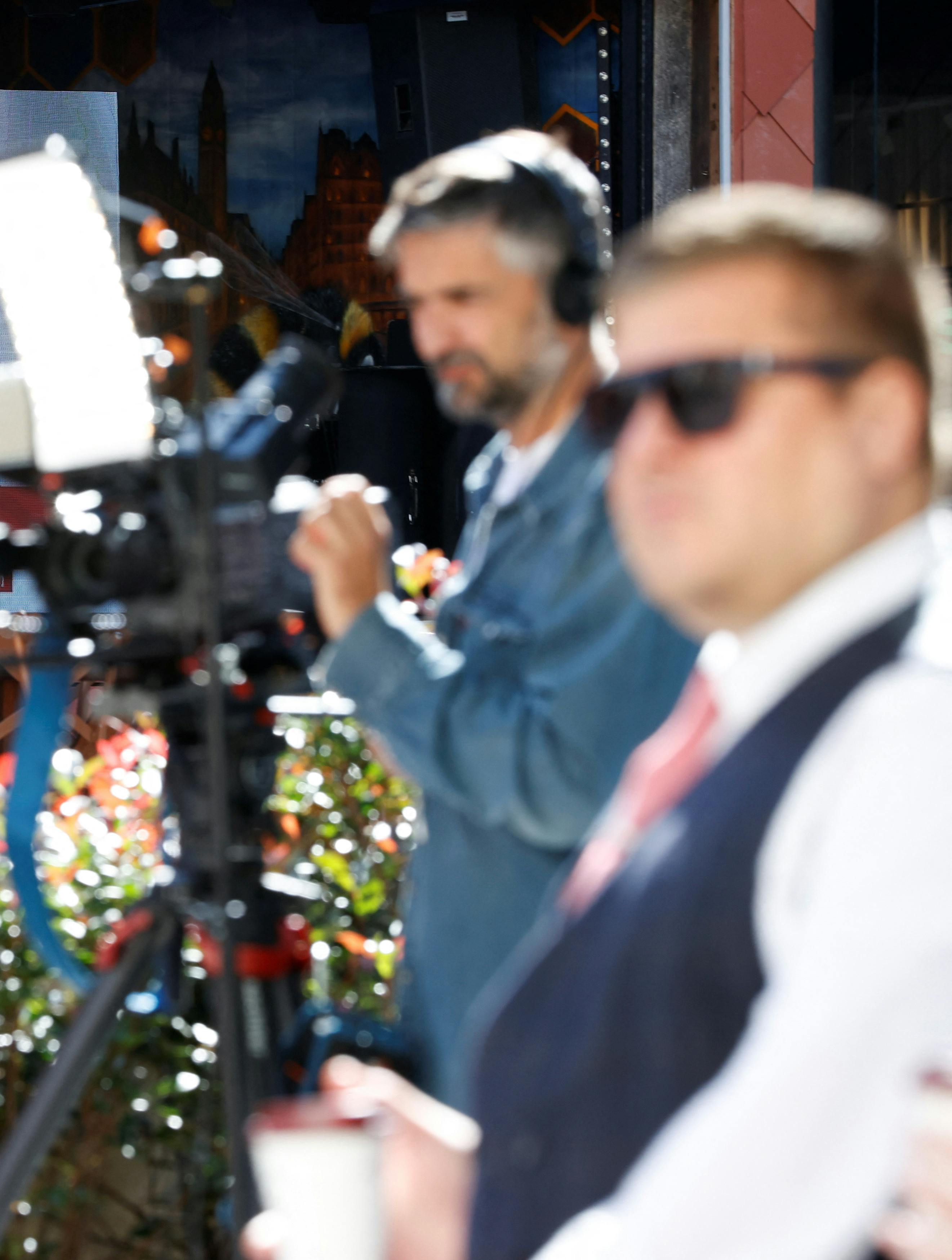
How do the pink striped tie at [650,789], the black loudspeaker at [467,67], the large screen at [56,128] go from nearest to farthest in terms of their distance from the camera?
the pink striped tie at [650,789], the black loudspeaker at [467,67], the large screen at [56,128]

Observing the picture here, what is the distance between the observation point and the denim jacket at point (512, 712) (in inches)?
50.1

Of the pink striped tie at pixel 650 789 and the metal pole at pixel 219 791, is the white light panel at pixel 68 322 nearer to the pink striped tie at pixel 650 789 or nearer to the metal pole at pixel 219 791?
the metal pole at pixel 219 791

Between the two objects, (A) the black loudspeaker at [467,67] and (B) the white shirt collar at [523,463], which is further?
(A) the black loudspeaker at [467,67]

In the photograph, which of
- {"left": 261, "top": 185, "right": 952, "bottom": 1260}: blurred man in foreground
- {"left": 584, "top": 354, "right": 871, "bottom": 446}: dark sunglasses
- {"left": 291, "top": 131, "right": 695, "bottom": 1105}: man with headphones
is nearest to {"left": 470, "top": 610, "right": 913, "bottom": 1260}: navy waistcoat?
{"left": 261, "top": 185, "right": 952, "bottom": 1260}: blurred man in foreground

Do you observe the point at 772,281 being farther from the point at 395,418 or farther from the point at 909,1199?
the point at 395,418

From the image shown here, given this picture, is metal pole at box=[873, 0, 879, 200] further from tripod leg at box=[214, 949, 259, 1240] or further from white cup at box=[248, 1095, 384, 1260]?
white cup at box=[248, 1095, 384, 1260]

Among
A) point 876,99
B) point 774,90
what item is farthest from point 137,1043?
point 774,90

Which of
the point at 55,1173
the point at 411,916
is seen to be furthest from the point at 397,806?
the point at 411,916

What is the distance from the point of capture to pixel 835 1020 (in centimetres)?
58

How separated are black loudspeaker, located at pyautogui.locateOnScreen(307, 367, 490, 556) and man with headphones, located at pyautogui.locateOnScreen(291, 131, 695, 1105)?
5.30m

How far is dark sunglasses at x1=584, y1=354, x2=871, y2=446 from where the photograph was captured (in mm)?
734

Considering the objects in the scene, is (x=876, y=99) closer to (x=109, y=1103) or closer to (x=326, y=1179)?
(x=109, y=1103)

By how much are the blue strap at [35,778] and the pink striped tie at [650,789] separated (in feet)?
2.16

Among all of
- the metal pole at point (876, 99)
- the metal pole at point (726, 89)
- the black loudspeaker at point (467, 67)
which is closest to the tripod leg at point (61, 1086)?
the metal pole at point (876, 99)
